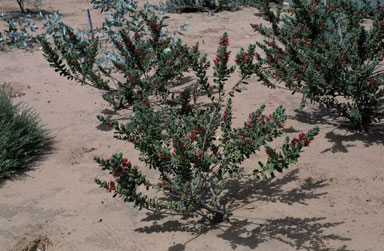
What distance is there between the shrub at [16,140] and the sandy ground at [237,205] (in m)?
0.15

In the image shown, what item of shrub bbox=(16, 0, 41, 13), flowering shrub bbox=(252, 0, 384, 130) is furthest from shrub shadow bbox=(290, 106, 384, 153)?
shrub bbox=(16, 0, 41, 13)

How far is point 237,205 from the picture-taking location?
4.42 m

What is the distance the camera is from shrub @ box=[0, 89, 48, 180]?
518 cm

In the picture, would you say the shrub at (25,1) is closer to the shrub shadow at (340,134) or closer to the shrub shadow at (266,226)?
the shrub shadow at (340,134)

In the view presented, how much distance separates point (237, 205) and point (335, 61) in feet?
6.52

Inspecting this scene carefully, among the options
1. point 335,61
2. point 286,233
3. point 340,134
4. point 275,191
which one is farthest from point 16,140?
point 340,134

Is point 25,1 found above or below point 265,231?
above

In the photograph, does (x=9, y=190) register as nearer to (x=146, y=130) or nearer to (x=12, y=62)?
(x=146, y=130)

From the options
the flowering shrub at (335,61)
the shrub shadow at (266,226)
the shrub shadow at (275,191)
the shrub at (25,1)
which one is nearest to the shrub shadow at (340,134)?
the flowering shrub at (335,61)

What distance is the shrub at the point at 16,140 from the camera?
518 cm

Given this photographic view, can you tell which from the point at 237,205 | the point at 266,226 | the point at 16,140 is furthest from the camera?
the point at 16,140

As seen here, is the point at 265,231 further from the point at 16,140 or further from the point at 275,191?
the point at 16,140

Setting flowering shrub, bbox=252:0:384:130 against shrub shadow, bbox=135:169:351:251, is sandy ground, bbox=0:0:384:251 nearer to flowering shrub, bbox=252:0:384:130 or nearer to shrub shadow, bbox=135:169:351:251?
shrub shadow, bbox=135:169:351:251

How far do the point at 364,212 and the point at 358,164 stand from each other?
0.91 m
